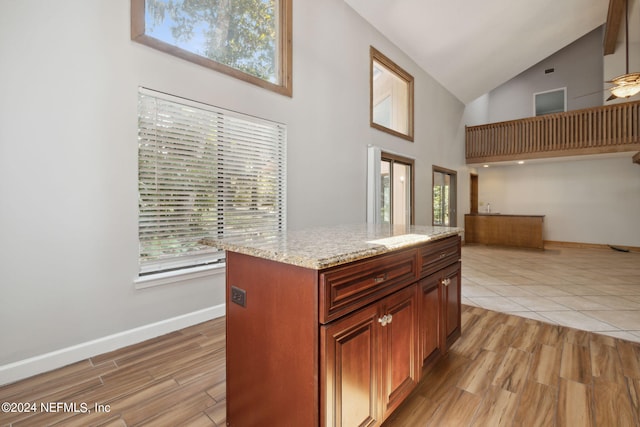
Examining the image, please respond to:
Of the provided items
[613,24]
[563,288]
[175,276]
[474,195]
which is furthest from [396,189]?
[613,24]

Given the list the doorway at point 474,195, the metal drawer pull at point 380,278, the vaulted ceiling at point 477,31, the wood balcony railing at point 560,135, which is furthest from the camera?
the doorway at point 474,195

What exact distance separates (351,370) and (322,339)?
0.23 meters

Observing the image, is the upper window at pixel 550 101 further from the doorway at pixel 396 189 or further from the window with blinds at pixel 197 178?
the window with blinds at pixel 197 178

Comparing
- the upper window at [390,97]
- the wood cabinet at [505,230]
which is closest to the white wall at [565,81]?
the wood cabinet at [505,230]

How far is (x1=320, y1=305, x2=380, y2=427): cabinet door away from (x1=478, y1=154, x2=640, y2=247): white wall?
9.17m

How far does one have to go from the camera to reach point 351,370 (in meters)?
1.10

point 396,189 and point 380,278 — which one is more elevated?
point 396,189

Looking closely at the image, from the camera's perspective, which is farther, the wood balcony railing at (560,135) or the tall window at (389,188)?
the wood balcony railing at (560,135)

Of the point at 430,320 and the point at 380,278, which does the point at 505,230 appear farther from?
the point at 380,278

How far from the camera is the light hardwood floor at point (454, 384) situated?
1.45 metres

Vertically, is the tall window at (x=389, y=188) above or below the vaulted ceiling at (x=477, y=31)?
below

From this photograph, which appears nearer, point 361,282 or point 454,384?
point 361,282

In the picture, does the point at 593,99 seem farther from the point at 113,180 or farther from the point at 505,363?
the point at 113,180

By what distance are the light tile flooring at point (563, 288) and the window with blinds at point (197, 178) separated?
279 cm
